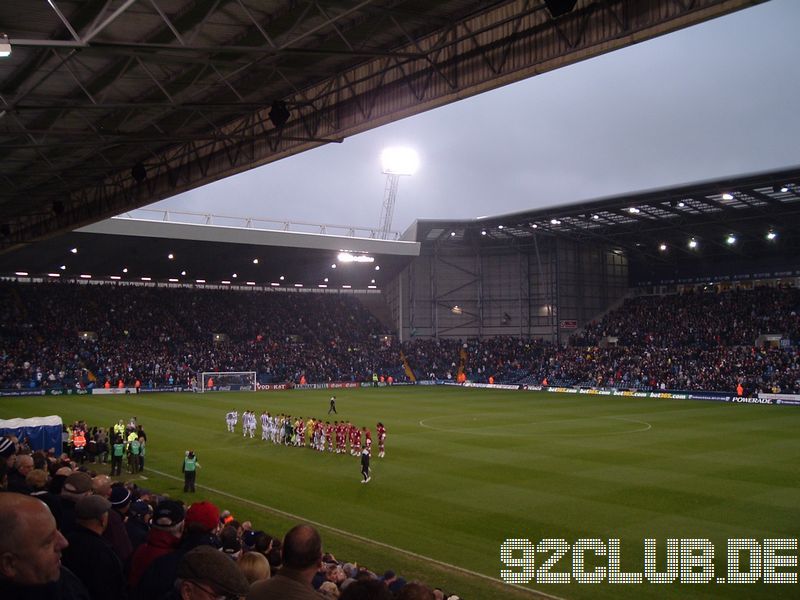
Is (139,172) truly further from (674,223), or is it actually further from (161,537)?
(674,223)

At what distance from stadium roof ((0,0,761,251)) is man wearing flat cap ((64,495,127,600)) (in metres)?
9.12

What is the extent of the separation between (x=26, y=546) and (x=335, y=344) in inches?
2823

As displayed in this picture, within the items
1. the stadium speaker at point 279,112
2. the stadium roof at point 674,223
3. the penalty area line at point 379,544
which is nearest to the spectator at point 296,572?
the penalty area line at point 379,544

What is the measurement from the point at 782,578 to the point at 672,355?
161 ft

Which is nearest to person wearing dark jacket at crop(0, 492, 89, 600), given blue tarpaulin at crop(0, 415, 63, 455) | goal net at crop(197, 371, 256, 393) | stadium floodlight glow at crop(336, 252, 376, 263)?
blue tarpaulin at crop(0, 415, 63, 455)

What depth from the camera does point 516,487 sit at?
21734 mm

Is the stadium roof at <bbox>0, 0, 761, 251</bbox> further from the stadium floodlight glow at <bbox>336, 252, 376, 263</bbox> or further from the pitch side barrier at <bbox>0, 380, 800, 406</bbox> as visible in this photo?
the stadium floodlight glow at <bbox>336, 252, 376, 263</bbox>

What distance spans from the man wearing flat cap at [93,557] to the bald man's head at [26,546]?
171 cm

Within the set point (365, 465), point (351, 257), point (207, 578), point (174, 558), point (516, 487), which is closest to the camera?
point (207, 578)

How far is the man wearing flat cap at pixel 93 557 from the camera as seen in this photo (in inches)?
195

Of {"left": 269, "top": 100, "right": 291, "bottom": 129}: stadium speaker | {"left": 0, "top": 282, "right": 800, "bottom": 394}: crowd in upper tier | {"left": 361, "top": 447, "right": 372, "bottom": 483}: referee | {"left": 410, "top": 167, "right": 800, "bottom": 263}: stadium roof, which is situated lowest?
{"left": 361, "top": 447, "right": 372, "bottom": 483}: referee

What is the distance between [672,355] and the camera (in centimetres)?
6075

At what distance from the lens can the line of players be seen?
28002mm

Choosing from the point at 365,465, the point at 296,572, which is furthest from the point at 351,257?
the point at 296,572
